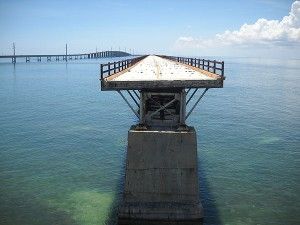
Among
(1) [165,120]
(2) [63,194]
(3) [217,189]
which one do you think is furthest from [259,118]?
(2) [63,194]

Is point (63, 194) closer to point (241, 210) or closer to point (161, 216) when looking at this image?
point (161, 216)

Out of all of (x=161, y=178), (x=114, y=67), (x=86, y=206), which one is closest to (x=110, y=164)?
(x=86, y=206)

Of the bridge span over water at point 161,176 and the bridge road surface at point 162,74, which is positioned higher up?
the bridge road surface at point 162,74

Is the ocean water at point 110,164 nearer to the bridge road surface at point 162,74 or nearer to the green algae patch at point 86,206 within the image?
the green algae patch at point 86,206

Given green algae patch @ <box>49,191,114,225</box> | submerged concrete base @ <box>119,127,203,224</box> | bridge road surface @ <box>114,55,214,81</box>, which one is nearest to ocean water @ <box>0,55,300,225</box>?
green algae patch @ <box>49,191,114,225</box>

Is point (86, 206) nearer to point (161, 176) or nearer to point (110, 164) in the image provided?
point (161, 176)

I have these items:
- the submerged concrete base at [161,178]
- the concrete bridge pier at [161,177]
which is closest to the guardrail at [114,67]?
the concrete bridge pier at [161,177]

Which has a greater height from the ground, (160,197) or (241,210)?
(160,197)
